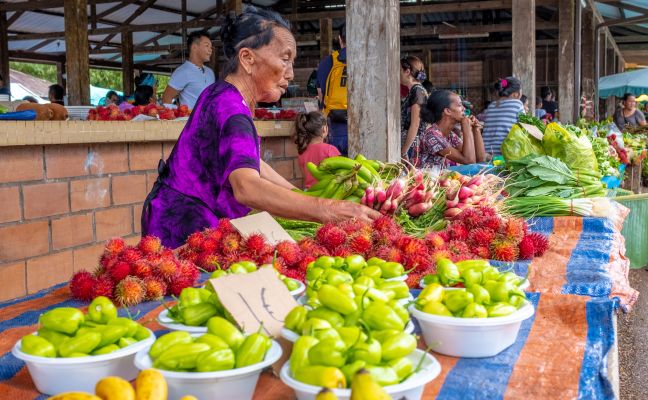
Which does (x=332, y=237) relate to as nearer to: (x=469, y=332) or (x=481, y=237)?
(x=481, y=237)

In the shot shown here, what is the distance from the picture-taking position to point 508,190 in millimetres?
3422

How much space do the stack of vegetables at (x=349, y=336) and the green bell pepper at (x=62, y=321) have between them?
14.9 inches

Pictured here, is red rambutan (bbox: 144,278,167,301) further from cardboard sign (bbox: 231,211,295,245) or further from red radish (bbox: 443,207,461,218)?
red radish (bbox: 443,207,461,218)

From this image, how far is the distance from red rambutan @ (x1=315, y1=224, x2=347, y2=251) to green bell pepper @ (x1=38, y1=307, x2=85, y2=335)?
0.94 meters

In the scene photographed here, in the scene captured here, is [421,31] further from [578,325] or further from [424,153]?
[578,325]

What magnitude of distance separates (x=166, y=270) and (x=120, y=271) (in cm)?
11

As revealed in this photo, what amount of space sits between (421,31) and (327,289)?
13.3m

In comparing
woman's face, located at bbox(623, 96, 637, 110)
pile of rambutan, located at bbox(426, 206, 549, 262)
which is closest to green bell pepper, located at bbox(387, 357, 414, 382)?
pile of rambutan, located at bbox(426, 206, 549, 262)

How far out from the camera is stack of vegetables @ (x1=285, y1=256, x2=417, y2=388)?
97cm

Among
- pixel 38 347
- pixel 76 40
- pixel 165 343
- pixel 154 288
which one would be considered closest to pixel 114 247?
pixel 154 288

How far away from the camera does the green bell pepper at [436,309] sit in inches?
50.8

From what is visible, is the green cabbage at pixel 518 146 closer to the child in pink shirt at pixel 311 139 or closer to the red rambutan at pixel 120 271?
the child in pink shirt at pixel 311 139

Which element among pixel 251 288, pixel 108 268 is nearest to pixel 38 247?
pixel 108 268

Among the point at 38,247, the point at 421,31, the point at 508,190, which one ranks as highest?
the point at 421,31
